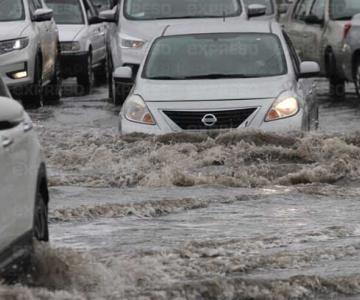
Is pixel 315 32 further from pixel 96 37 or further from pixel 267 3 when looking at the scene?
pixel 96 37

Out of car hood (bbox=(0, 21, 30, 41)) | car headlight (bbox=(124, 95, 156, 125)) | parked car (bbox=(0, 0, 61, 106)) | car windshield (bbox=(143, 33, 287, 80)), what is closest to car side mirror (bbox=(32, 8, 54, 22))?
parked car (bbox=(0, 0, 61, 106))

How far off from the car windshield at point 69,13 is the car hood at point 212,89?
10.5 metres

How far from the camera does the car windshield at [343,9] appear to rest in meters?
19.5

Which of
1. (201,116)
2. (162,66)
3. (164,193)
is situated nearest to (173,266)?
(164,193)

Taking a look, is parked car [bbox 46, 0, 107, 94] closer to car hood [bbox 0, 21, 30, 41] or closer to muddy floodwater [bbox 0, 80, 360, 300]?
car hood [bbox 0, 21, 30, 41]

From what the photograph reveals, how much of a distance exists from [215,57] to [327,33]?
697cm

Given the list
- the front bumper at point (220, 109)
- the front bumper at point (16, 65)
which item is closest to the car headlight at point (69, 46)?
the front bumper at point (16, 65)

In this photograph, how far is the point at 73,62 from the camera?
21.4 m

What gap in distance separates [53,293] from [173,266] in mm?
1254

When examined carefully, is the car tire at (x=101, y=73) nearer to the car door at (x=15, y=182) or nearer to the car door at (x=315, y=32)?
the car door at (x=315, y=32)

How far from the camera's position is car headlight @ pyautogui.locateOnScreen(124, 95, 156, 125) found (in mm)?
11898

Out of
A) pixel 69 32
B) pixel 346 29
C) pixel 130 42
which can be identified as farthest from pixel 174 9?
pixel 69 32

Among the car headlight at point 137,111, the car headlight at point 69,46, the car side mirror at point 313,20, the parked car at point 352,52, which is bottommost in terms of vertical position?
the car headlight at point 69,46

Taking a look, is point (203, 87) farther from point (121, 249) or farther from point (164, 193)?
point (121, 249)
